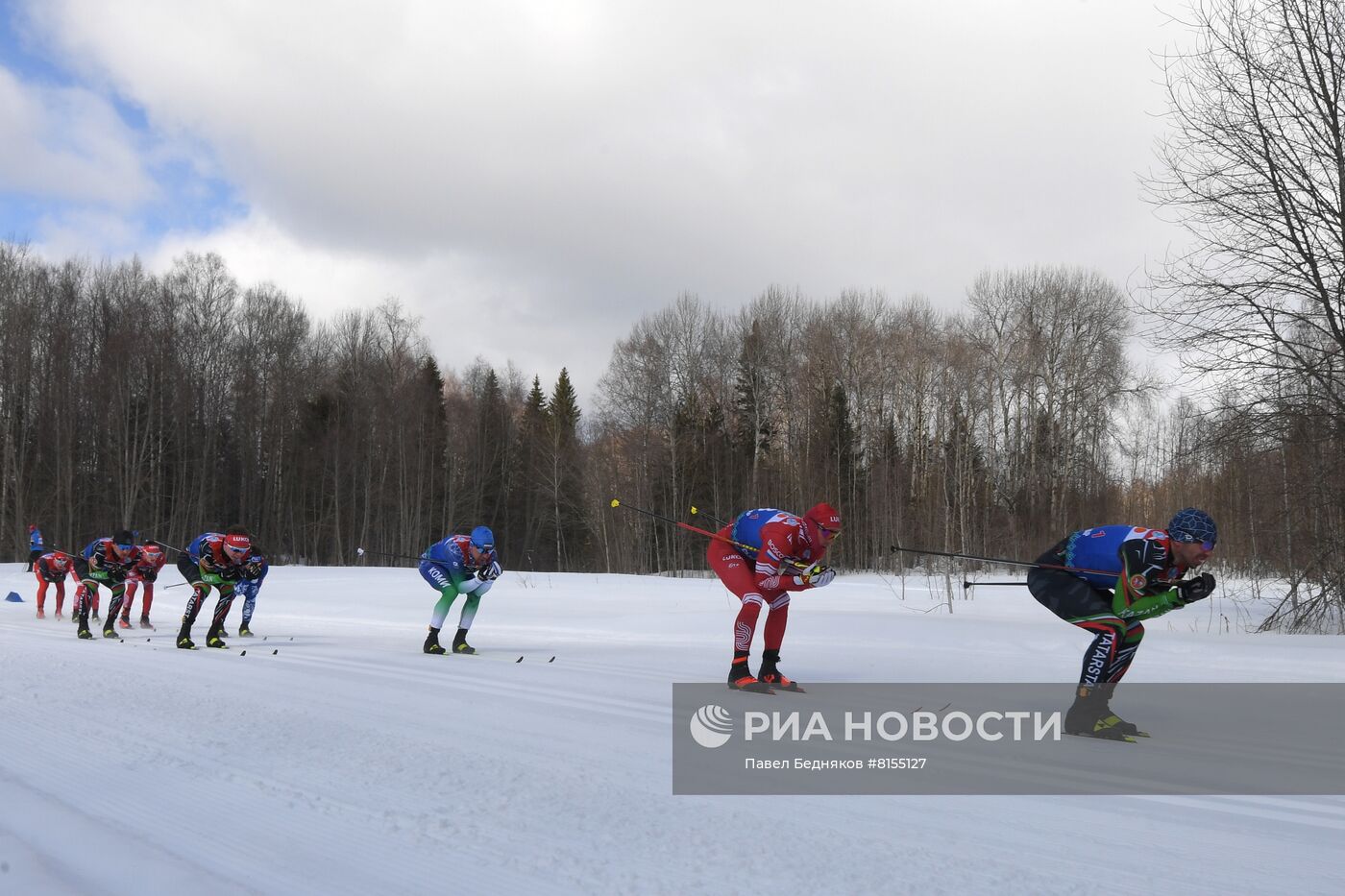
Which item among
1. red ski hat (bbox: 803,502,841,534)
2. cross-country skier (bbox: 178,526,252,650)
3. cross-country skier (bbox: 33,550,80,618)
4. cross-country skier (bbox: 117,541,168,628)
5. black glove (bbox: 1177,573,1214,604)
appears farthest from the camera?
cross-country skier (bbox: 33,550,80,618)

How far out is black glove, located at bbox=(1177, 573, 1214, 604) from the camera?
5.79m

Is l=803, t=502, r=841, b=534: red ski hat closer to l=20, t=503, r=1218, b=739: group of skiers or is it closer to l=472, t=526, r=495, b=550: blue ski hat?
l=20, t=503, r=1218, b=739: group of skiers

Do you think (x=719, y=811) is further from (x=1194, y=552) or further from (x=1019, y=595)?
(x=1019, y=595)

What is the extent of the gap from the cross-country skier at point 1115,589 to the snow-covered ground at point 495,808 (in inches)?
17.2

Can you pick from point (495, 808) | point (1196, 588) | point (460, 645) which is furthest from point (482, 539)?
point (1196, 588)

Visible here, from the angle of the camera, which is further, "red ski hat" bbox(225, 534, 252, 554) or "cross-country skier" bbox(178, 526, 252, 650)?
"red ski hat" bbox(225, 534, 252, 554)

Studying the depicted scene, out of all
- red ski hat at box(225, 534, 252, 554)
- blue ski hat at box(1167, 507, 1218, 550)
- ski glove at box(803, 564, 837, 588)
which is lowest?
ski glove at box(803, 564, 837, 588)

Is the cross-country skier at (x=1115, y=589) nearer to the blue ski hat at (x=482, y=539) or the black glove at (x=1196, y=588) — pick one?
the black glove at (x=1196, y=588)

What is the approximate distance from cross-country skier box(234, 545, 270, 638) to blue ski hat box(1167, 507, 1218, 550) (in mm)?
11504

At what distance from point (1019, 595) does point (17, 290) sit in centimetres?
4808

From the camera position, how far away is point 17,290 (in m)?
44.2

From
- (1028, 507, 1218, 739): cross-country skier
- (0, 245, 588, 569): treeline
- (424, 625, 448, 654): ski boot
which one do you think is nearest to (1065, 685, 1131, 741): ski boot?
(1028, 507, 1218, 739): cross-country skier

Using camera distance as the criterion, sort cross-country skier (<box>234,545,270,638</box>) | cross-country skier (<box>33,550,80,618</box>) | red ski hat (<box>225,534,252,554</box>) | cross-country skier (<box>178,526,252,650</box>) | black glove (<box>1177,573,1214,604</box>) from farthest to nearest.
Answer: cross-country skier (<box>33,550,80,618</box>) → cross-country skier (<box>234,545,270,638</box>) → red ski hat (<box>225,534,252,554</box>) → cross-country skier (<box>178,526,252,650</box>) → black glove (<box>1177,573,1214,604</box>)

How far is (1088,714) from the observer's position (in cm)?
623
